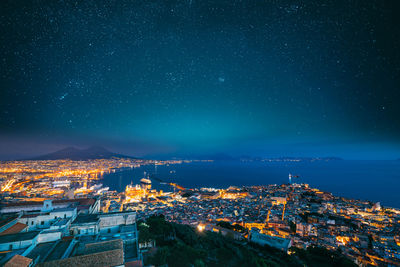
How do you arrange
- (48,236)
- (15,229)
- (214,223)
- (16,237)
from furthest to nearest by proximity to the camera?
1. (214,223)
2. (15,229)
3. (48,236)
4. (16,237)

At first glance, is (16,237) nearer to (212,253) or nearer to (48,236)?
(48,236)

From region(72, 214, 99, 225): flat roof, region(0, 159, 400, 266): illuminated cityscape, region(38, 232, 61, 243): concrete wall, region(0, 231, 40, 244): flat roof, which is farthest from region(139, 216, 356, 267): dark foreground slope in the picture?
region(0, 231, 40, 244): flat roof

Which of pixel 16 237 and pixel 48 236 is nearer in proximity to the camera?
pixel 16 237

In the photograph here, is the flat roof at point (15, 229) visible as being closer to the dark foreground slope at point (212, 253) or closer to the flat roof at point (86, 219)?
the flat roof at point (86, 219)

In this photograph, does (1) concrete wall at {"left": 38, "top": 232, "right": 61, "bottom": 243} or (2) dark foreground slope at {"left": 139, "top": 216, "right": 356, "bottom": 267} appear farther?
(2) dark foreground slope at {"left": 139, "top": 216, "right": 356, "bottom": 267}

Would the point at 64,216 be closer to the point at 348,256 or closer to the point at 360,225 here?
the point at 348,256

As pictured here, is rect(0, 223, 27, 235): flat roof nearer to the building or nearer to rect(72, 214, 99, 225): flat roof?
rect(72, 214, 99, 225): flat roof

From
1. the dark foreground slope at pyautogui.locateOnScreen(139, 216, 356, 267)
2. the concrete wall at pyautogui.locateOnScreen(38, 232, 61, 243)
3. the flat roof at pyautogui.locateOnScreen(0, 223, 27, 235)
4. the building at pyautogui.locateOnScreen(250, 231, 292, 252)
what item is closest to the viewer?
the concrete wall at pyautogui.locateOnScreen(38, 232, 61, 243)

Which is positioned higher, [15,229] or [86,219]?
Answer: [86,219]

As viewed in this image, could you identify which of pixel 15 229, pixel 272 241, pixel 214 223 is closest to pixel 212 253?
pixel 272 241
